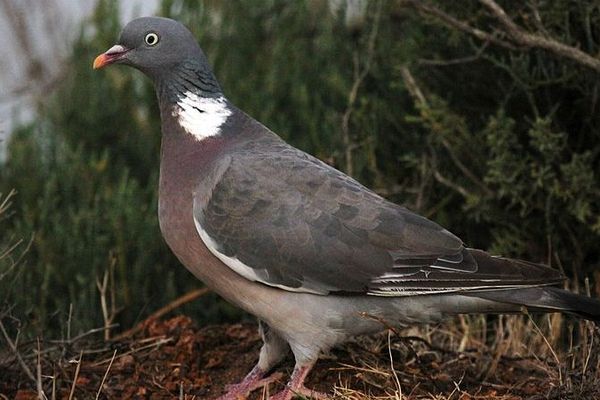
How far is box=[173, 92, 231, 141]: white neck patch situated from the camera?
4.75 m

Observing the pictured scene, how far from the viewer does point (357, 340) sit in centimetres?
514

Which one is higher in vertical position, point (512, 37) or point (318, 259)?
point (512, 37)

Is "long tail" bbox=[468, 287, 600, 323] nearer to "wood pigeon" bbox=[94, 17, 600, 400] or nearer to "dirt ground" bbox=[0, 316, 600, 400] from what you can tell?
"wood pigeon" bbox=[94, 17, 600, 400]

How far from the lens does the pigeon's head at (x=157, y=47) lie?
15.9 ft

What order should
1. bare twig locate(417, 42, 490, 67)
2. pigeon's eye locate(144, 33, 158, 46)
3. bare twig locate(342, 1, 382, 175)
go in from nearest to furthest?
1. pigeon's eye locate(144, 33, 158, 46)
2. bare twig locate(417, 42, 490, 67)
3. bare twig locate(342, 1, 382, 175)

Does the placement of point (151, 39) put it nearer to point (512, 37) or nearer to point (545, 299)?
point (512, 37)

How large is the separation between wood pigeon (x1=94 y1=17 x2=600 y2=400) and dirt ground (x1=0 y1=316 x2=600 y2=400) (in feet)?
0.63

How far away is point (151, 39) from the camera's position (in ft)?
15.9


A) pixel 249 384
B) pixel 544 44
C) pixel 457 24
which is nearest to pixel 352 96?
pixel 457 24

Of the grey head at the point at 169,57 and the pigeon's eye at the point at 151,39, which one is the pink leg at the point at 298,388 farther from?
the pigeon's eye at the point at 151,39

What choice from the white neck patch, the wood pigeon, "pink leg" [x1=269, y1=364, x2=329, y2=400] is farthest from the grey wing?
"pink leg" [x1=269, y1=364, x2=329, y2=400]

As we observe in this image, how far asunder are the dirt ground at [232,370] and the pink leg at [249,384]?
0.13 feet

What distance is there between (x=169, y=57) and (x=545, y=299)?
6.01 ft

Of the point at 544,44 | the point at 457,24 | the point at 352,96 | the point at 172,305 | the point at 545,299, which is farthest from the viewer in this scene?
the point at 352,96
